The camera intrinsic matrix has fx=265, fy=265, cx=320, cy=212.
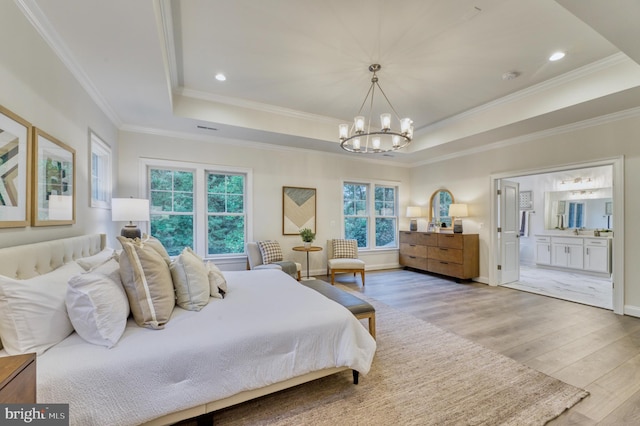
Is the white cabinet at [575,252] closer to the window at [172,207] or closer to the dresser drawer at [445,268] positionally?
the dresser drawer at [445,268]

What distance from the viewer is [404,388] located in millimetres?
1994

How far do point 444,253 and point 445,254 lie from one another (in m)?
0.03

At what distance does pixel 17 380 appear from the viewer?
929 millimetres

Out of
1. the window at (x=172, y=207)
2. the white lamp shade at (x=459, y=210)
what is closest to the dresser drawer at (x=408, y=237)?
the white lamp shade at (x=459, y=210)

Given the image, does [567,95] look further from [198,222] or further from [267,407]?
[198,222]

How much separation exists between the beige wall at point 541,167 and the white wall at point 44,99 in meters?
6.11

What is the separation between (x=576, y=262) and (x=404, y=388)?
21.6 feet

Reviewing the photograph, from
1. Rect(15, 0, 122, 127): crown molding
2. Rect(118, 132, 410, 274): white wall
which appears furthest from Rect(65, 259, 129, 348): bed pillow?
Rect(118, 132, 410, 274): white wall

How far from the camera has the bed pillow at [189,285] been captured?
1.98 meters

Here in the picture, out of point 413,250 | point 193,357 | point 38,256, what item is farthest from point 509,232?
point 38,256

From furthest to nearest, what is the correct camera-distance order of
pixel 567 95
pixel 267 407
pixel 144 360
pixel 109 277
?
pixel 567 95 → pixel 267 407 → pixel 109 277 → pixel 144 360

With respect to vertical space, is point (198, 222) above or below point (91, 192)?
below

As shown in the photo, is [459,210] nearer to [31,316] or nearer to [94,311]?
[94,311]

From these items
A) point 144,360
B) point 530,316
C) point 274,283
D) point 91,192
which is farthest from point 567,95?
point 91,192
